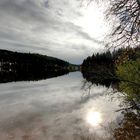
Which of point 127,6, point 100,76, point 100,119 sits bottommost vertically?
point 100,119

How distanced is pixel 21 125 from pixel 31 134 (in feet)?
10.5

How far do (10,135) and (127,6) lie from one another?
47.1 feet

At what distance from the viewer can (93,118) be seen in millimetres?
31469

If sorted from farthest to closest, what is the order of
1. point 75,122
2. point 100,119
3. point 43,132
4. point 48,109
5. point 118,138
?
point 48,109 → point 100,119 → point 75,122 → point 43,132 → point 118,138

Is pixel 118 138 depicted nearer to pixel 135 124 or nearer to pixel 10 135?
pixel 135 124

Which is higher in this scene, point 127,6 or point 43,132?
point 127,6

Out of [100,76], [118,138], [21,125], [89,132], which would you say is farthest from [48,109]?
[100,76]

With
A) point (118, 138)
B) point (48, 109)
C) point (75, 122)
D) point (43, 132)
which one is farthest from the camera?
point (48, 109)

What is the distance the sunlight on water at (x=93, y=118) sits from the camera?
28.0 metres

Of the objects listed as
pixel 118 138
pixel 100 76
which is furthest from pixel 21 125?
pixel 100 76

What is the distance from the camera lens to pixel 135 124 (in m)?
25.4

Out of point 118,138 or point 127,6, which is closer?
point 127,6

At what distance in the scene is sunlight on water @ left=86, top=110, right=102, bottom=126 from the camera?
28.0m

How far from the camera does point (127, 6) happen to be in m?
10.4
